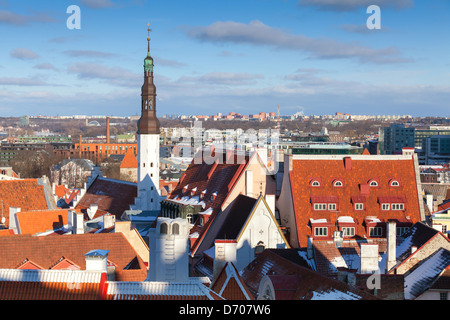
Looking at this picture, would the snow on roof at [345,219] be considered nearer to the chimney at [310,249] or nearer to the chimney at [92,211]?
the chimney at [310,249]

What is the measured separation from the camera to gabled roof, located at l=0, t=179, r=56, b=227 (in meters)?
52.8

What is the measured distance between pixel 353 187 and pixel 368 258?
12.9 metres

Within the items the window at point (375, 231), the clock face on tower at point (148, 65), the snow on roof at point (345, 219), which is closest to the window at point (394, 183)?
the window at point (375, 231)

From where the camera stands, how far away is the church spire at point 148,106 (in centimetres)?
5625

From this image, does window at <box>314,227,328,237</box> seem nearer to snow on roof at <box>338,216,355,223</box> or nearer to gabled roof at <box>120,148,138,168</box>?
snow on roof at <box>338,216,355,223</box>

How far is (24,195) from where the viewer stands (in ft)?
176

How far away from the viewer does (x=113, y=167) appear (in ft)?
392

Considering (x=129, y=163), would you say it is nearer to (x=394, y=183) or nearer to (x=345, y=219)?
(x=394, y=183)

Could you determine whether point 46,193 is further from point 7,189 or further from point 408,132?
point 408,132

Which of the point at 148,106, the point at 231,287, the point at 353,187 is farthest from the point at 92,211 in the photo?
the point at 231,287

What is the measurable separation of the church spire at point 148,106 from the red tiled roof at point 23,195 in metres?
9.57
